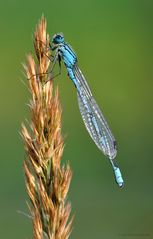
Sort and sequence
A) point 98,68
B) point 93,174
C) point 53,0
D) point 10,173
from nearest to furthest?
1. point 10,173
2. point 93,174
3. point 98,68
4. point 53,0

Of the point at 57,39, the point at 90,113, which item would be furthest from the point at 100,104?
the point at 57,39

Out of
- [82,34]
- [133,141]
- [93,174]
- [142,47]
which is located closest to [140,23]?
[142,47]

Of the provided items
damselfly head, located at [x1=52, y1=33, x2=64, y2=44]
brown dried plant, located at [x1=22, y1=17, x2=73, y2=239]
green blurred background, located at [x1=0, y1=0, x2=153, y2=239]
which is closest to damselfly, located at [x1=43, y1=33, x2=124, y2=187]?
damselfly head, located at [x1=52, y1=33, x2=64, y2=44]

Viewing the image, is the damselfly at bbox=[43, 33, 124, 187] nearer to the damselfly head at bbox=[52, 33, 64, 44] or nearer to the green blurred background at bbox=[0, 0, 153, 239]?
the damselfly head at bbox=[52, 33, 64, 44]

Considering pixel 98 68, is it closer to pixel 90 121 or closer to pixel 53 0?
pixel 53 0

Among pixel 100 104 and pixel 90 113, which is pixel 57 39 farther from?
pixel 100 104

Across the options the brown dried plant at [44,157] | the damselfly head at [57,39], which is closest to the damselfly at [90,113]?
the damselfly head at [57,39]
